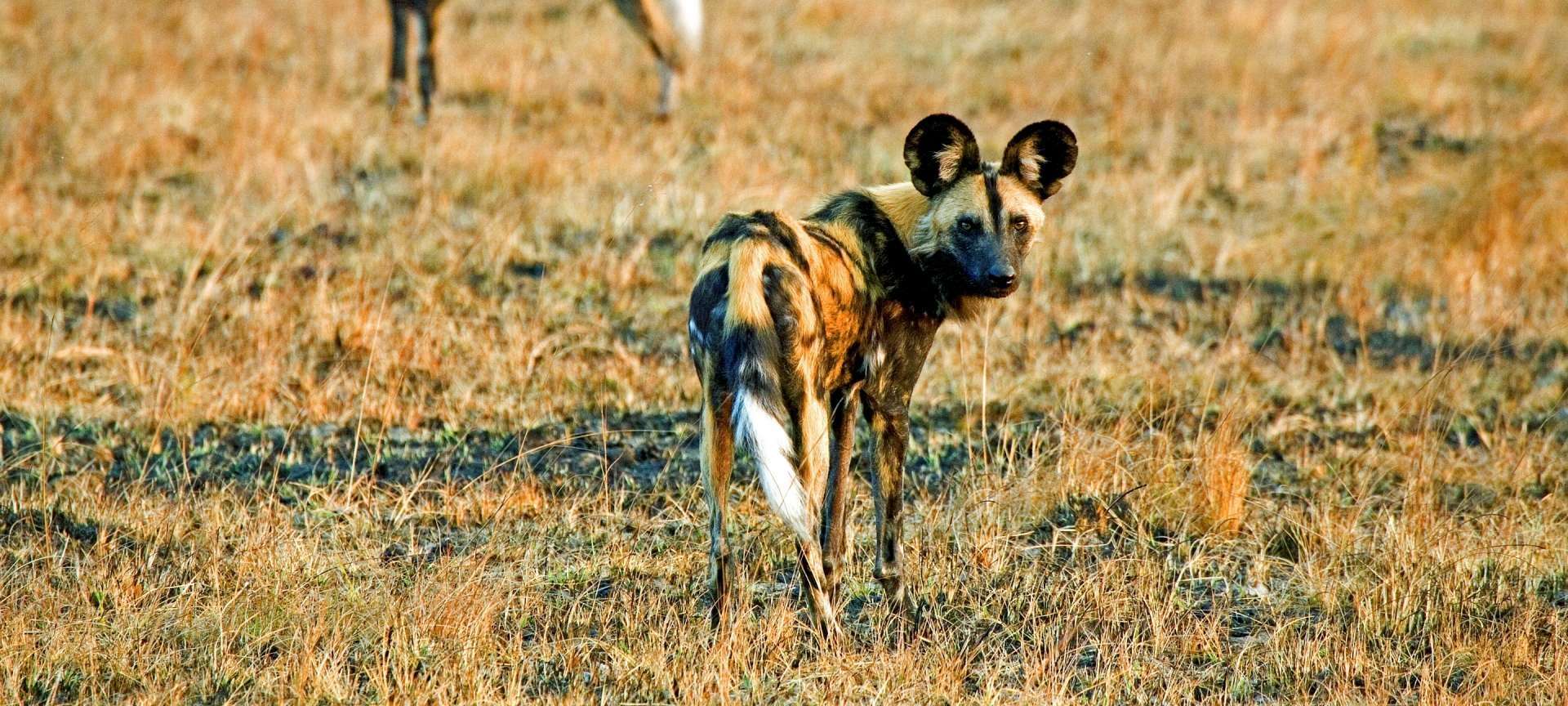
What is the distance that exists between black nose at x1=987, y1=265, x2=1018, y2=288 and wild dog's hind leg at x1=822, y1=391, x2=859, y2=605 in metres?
0.40

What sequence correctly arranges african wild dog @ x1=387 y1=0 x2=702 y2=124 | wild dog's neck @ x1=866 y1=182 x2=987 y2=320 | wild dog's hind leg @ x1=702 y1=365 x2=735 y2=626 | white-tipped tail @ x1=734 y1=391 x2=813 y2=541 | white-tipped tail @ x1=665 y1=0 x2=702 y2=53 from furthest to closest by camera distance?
white-tipped tail @ x1=665 y1=0 x2=702 y2=53, african wild dog @ x1=387 y1=0 x2=702 y2=124, wild dog's neck @ x1=866 y1=182 x2=987 y2=320, wild dog's hind leg @ x1=702 y1=365 x2=735 y2=626, white-tipped tail @ x1=734 y1=391 x2=813 y2=541

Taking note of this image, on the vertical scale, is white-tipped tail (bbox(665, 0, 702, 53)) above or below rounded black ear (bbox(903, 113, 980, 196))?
above

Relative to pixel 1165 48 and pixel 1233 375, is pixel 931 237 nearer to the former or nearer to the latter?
pixel 1233 375

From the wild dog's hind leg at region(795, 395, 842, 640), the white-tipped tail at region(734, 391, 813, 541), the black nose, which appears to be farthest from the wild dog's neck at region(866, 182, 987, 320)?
the white-tipped tail at region(734, 391, 813, 541)

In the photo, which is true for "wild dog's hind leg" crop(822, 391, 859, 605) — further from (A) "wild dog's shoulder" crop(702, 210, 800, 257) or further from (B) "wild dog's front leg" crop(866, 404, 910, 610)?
(A) "wild dog's shoulder" crop(702, 210, 800, 257)

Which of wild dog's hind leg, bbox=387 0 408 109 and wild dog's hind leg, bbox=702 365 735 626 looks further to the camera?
wild dog's hind leg, bbox=387 0 408 109

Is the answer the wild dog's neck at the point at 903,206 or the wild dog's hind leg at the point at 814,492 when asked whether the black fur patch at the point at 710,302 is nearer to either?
the wild dog's hind leg at the point at 814,492

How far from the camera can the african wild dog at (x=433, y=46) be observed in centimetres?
787

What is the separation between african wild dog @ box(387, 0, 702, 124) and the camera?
787 centimetres

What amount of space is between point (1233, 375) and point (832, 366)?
8.67ft

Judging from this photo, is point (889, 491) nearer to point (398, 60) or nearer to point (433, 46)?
point (433, 46)

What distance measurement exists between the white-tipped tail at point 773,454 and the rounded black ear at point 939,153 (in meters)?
0.76

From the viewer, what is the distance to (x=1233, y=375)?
546 cm

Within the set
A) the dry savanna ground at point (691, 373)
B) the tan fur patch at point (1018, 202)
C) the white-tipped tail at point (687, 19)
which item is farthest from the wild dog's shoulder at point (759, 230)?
the white-tipped tail at point (687, 19)
